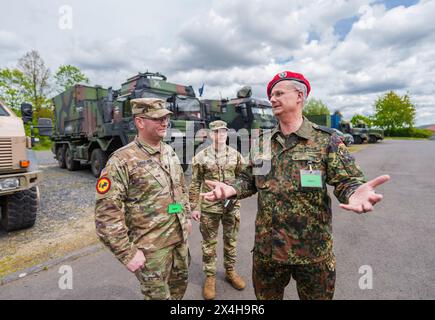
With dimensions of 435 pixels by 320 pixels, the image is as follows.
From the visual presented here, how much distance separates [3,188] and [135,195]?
2988mm

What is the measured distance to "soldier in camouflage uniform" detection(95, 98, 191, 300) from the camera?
5.42 feet

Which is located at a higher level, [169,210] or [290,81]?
[290,81]

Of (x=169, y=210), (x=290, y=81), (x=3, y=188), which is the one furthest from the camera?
(x=3, y=188)

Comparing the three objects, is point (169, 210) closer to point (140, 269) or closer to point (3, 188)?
point (140, 269)

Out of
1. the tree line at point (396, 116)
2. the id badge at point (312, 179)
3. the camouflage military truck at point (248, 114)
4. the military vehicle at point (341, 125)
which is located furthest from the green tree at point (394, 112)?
the id badge at point (312, 179)

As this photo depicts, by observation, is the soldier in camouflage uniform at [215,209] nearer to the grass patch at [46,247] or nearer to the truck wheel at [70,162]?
the grass patch at [46,247]

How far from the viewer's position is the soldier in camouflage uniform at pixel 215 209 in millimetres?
2691

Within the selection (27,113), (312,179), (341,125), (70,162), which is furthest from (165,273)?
(341,125)

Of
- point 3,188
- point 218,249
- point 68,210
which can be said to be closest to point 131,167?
point 218,249

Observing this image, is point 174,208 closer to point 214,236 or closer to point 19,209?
point 214,236

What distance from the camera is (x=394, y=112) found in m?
46.7

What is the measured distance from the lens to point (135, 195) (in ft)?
6.06

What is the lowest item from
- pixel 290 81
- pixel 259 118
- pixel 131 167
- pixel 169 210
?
pixel 169 210

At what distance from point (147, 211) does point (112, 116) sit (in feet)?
21.6
